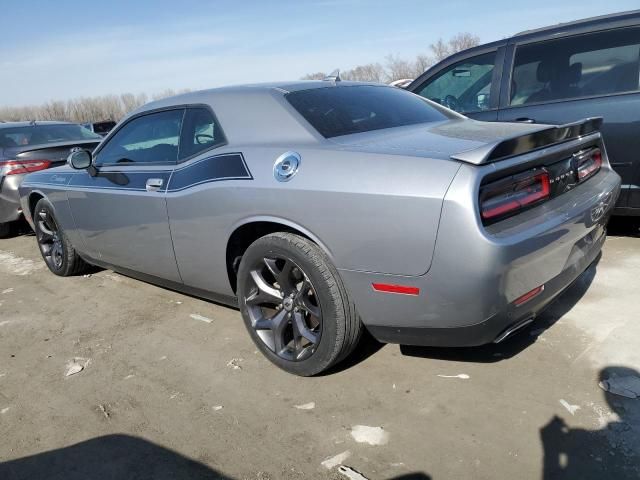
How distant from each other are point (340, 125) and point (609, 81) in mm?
2584

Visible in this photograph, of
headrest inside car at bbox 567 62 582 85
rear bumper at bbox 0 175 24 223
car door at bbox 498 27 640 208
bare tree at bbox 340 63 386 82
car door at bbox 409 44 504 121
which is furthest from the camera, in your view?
bare tree at bbox 340 63 386 82

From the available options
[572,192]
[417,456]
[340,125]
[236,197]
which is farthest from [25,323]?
[572,192]

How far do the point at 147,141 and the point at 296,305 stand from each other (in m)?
Answer: 1.77

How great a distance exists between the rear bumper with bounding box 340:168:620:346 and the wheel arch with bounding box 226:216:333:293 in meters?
0.30

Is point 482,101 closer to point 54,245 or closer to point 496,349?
point 496,349

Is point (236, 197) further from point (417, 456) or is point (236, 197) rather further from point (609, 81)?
point (609, 81)

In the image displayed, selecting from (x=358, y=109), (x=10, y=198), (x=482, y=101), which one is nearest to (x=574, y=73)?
(x=482, y=101)

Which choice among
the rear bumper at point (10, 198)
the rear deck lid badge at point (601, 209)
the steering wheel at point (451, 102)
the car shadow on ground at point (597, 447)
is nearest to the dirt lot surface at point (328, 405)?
the car shadow on ground at point (597, 447)

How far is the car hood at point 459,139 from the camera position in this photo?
220cm

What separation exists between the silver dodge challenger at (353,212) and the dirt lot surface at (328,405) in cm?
29

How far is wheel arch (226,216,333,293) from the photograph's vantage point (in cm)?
256

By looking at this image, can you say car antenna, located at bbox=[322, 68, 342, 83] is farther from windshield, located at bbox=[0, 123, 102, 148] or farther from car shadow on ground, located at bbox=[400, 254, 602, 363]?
windshield, located at bbox=[0, 123, 102, 148]

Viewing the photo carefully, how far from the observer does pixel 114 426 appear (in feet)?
8.46

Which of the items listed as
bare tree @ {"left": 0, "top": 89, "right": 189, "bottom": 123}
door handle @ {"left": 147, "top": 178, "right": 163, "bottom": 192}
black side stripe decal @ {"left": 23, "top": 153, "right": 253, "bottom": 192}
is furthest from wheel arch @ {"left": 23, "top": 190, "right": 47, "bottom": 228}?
bare tree @ {"left": 0, "top": 89, "right": 189, "bottom": 123}
